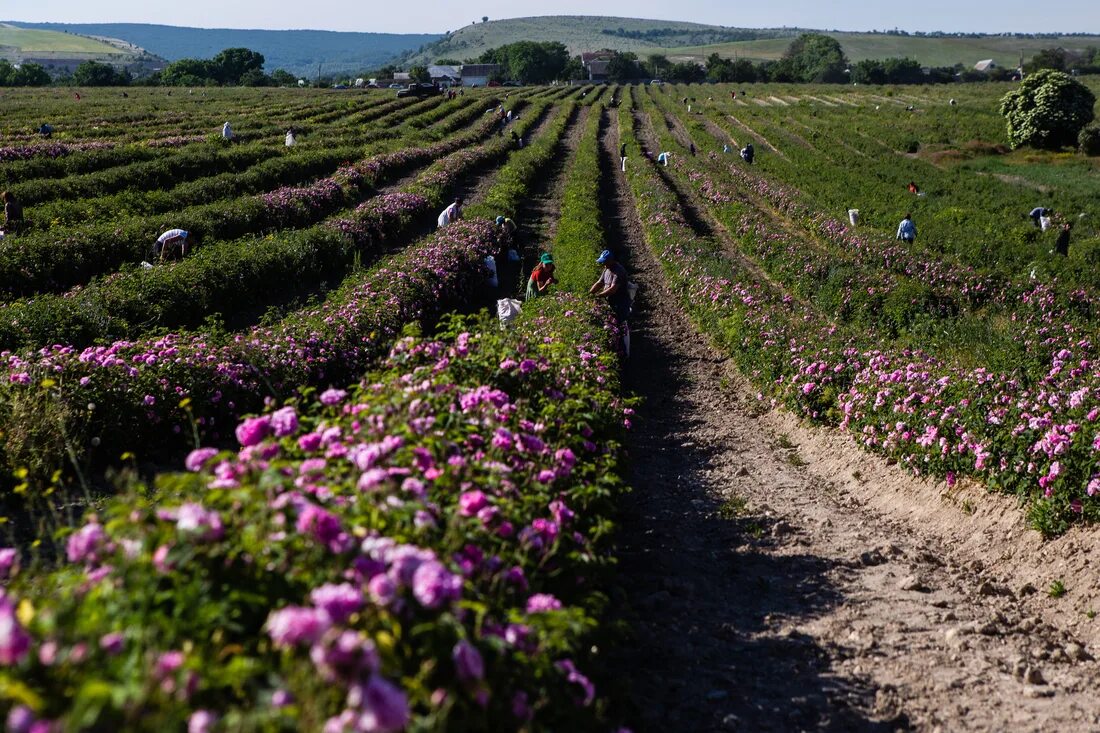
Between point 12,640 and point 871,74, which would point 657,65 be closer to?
point 871,74

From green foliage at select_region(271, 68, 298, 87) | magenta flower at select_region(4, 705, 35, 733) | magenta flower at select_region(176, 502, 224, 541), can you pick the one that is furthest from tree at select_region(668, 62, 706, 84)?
magenta flower at select_region(4, 705, 35, 733)

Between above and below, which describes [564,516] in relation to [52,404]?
above

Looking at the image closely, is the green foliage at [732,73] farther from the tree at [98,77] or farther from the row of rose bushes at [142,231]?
the row of rose bushes at [142,231]

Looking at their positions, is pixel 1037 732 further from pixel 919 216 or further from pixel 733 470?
pixel 919 216

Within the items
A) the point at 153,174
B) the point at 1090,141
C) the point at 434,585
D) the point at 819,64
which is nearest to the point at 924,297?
the point at 434,585

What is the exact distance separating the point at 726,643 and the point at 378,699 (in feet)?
13.3

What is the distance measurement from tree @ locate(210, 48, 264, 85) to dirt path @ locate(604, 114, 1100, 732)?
136405mm

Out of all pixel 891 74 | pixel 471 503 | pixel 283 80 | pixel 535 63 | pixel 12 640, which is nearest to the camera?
pixel 12 640

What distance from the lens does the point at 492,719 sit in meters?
3.26

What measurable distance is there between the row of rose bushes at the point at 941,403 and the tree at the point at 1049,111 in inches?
1744

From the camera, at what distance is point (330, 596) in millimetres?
2637

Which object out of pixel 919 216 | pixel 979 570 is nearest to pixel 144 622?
pixel 979 570

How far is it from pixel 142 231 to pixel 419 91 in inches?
2714

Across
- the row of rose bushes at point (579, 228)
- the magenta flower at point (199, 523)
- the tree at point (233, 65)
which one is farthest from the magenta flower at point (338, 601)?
the tree at point (233, 65)
